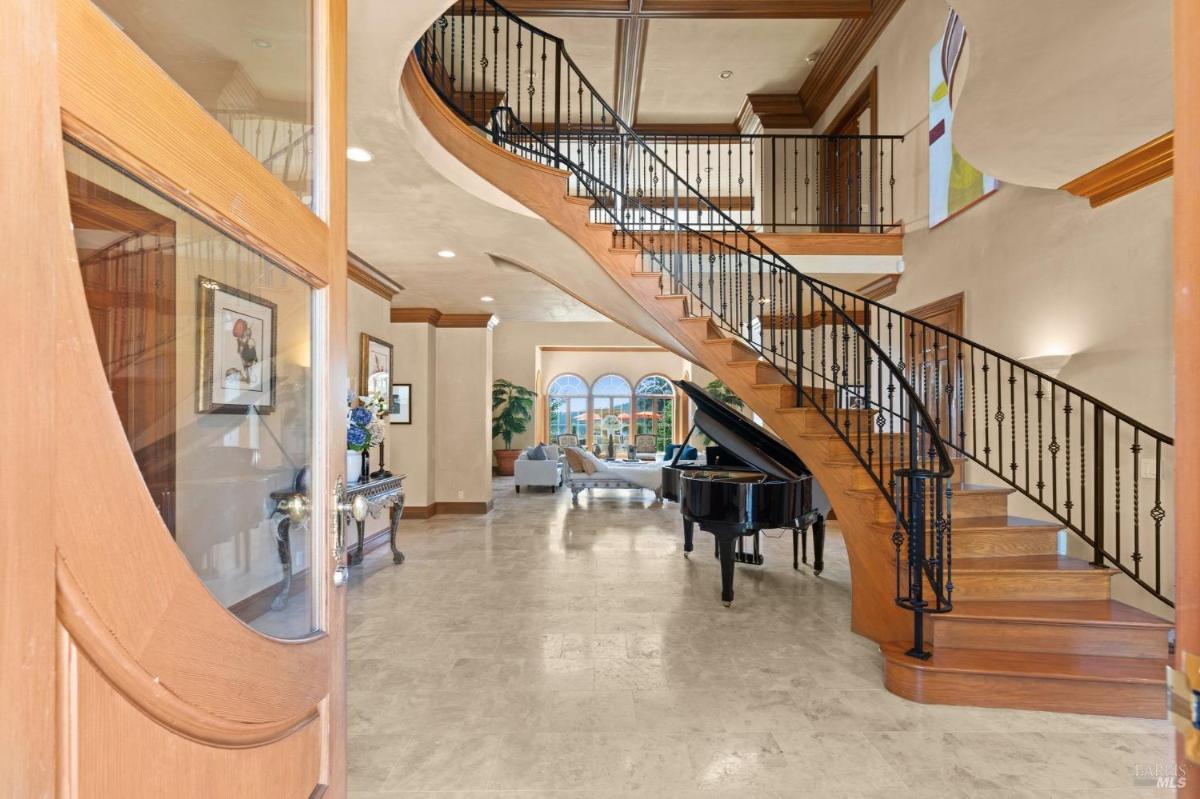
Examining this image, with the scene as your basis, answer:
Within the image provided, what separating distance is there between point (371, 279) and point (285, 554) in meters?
5.25

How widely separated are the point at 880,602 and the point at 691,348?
2.09 metres

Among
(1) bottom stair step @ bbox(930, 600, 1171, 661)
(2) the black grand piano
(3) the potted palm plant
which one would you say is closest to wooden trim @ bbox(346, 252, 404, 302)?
(2) the black grand piano

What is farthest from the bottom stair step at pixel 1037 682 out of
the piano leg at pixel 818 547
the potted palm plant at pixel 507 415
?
the potted palm plant at pixel 507 415

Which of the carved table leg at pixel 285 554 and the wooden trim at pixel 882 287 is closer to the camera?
the carved table leg at pixel 285 554

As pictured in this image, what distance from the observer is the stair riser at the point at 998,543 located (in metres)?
3.25

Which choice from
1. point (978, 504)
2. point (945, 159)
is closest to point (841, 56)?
point (945, 159)

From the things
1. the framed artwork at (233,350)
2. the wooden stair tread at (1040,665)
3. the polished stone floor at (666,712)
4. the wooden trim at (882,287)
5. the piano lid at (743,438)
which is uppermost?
the wooden trim at (882,287)

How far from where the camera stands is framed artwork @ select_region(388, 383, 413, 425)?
272 inches

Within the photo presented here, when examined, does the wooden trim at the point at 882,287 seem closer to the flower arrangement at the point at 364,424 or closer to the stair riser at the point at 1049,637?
the stair riser at the point at 1049,637

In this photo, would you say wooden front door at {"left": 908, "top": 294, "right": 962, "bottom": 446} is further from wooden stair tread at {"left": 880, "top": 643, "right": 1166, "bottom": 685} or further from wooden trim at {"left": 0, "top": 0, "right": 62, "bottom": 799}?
wooden trim at {"left": 0, "top": 0, "right": 62, "bottom": 799}

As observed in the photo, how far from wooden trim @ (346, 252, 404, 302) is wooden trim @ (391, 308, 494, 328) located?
31.0 inches

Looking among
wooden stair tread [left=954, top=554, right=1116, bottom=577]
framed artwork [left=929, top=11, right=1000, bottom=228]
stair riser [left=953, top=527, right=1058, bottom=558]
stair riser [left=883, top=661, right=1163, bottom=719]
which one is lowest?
stair riser [left=883, top=661, right=1163, bottom=719]

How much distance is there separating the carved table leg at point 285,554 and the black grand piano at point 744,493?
3.30 meters

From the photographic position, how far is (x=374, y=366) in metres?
6.09
